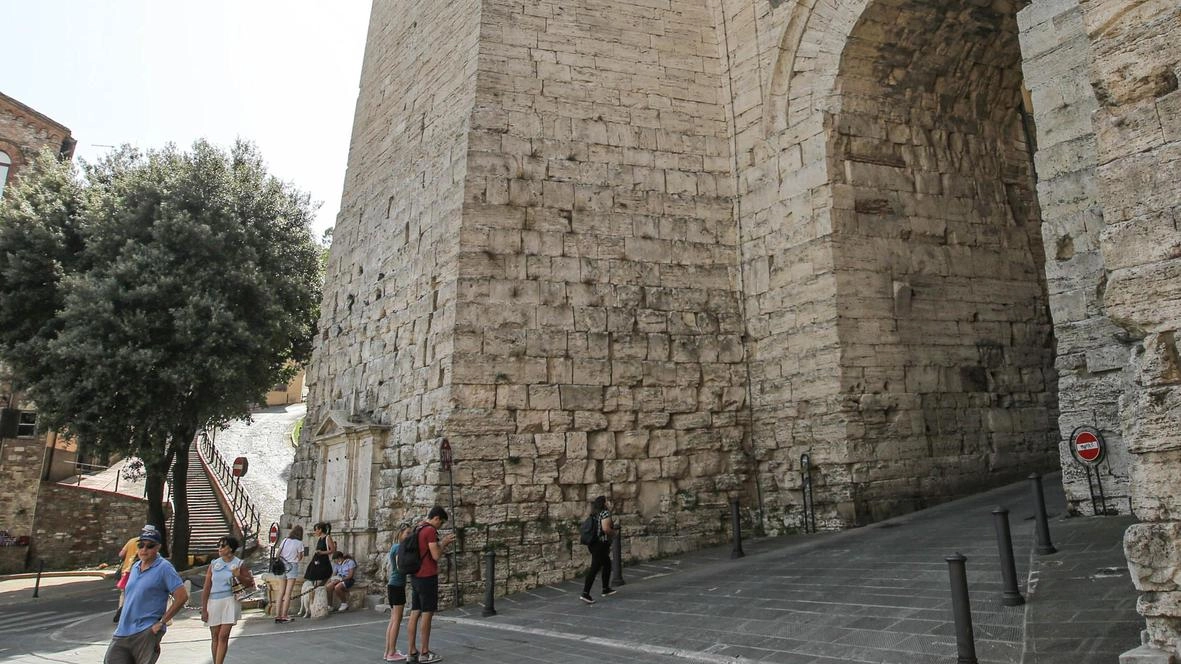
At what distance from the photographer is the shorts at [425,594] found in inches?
228

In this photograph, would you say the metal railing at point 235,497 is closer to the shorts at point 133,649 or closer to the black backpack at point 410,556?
the black backpack at point 410,556

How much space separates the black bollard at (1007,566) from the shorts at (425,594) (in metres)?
3.79

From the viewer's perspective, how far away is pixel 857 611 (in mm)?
5262

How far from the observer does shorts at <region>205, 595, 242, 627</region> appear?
18.0 ft

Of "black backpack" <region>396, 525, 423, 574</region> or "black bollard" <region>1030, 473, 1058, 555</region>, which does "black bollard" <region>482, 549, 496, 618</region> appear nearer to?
"black backpack" <region>396, 525, 423, 574</region>

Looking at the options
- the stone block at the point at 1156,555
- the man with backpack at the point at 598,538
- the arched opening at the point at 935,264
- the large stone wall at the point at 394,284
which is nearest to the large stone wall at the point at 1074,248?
the arched opening at the point at 935,264

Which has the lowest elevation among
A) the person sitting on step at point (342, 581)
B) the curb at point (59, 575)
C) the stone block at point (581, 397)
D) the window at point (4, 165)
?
the curb at point (59, 575)

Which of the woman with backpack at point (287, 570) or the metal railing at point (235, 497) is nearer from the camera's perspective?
the woman with backpack at point (287, 570)

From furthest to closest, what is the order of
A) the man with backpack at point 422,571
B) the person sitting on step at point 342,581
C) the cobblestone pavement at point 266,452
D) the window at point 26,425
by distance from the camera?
the cobblestone pavement at point 266,452 → the window at point 26,425 → the person sitting on step at point 342,581 → the man with backpack at point 422,571

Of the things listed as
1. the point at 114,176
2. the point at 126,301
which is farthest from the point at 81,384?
the point at 114,176

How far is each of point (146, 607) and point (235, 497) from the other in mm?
17779

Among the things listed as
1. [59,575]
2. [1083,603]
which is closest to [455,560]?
[1083,603]

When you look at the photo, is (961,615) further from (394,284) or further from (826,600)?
(394,284)

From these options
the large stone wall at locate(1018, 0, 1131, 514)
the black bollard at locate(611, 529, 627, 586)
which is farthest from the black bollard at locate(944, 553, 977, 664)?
the black bollard at locate(611, 529, 627, 586)
